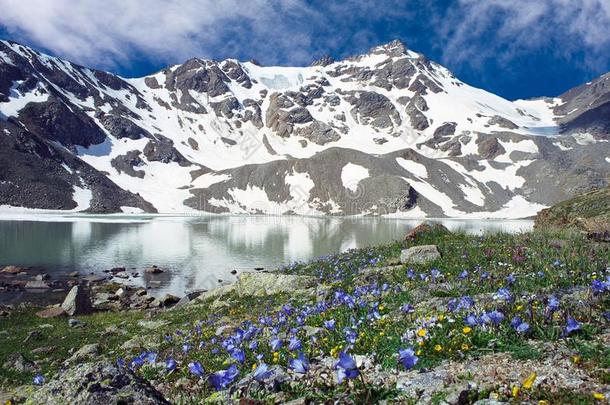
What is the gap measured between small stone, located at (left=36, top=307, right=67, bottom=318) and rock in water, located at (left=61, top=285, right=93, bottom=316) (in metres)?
0.23

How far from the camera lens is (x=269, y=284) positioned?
17000 millimetres

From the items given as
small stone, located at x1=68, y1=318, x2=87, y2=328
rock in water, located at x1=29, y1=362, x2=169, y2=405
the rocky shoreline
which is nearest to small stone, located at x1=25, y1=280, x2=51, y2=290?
small stone, located at x1=68, y1=318, x2=87, y2=328

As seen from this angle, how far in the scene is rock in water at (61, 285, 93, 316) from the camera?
2211 centimetres

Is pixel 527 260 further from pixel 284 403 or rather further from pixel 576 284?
pixel 284 403

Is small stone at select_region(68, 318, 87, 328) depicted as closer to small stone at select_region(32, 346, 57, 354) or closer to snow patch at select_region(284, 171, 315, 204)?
small stone at select_region(32, 346, 57, 354)

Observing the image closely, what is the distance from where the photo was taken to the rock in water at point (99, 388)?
3.69 meters

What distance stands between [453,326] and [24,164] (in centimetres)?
16970

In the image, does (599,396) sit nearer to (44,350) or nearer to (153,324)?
(153,324)

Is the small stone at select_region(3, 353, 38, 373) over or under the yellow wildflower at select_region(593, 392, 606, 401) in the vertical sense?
under

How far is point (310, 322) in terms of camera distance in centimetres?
756

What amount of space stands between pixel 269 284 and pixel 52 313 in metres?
12.7

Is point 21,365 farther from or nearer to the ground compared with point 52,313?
farther from the ground

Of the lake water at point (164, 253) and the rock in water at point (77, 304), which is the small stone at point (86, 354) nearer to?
the rock in water at point (77, 304)

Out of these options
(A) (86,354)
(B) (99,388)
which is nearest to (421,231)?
(A) (86,354)
